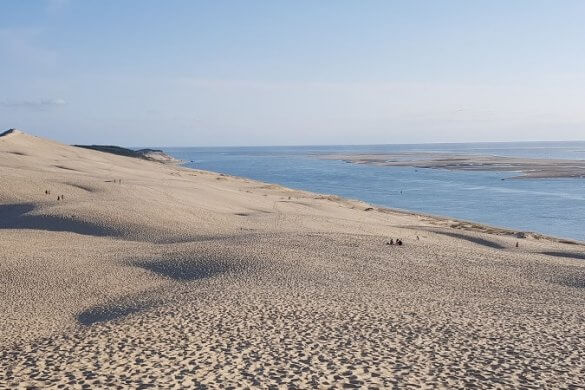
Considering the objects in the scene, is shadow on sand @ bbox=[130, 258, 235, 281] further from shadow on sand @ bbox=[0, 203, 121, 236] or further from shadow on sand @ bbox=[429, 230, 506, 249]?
shadow on sand @ bbox=[429, 230, 506, 249]

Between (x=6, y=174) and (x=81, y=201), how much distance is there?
7.34 metres

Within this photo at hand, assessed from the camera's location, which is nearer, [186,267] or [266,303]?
[266,303]

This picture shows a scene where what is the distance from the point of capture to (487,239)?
83.6ft

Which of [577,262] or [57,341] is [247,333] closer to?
[57,341]

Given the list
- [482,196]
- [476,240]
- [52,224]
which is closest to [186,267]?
[52,224]

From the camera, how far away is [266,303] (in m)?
13.2

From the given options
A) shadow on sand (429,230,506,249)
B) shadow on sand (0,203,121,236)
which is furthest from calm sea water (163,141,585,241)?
shadow on sand (0,203,121,236)

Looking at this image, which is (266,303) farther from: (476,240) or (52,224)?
(476,240)

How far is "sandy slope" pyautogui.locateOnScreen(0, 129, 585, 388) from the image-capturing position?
889cm

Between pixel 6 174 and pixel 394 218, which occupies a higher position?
pixel 6 174

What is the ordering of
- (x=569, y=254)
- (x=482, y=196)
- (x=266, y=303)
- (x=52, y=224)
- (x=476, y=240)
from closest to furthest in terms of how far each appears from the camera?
(x=266, y=303)
(x=569, y=254)
(x=52, y=224)
(x=476, y=240)
(x=482, y=196)

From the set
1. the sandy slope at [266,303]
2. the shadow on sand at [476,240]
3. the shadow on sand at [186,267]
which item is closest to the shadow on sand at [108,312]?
the sandy slope at [266,303]

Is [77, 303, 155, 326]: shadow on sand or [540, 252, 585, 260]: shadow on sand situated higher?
[77, 303, 155, 326]: shadow on sand

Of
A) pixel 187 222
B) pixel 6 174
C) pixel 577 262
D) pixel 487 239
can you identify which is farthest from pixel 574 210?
pixel 6 174
